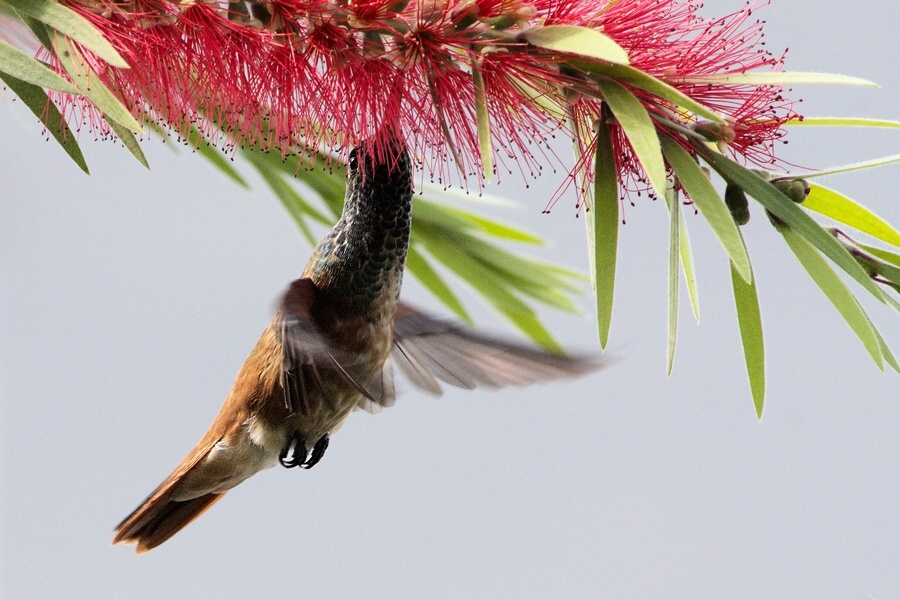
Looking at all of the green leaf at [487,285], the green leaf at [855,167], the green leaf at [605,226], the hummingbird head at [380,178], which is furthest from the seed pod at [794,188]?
the green leaf at [487,285]

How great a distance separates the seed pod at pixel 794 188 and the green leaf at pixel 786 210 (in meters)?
0.01

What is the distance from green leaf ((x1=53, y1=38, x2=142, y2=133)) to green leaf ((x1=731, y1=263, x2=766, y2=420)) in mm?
471

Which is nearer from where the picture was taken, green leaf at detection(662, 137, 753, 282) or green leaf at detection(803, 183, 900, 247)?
green leaf at detection(662, 137, 753, 282)

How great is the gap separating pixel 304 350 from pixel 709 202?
366 millimetres

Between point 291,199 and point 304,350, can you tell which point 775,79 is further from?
point 291,199

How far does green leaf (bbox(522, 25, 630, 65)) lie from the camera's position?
603 mm

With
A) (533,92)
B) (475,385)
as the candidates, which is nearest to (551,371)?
(475,385)

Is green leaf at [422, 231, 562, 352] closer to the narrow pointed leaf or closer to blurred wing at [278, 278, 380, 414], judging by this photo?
the narrow pointed leaf

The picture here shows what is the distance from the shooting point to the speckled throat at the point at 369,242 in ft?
3.00

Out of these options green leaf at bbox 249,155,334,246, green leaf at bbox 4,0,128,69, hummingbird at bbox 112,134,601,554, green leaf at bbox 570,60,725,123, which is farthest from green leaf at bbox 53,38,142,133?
green leaf at bbox 249,155,334,246

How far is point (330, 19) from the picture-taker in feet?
2.43

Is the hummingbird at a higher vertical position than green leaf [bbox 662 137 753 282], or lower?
lower

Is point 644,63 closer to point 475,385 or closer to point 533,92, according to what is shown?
point 533,92

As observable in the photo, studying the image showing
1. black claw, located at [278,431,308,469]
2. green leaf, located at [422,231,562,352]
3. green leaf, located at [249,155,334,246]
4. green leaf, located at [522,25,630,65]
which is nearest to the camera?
green leaf, located at [522,25,630,65]
